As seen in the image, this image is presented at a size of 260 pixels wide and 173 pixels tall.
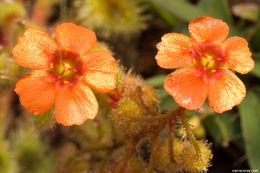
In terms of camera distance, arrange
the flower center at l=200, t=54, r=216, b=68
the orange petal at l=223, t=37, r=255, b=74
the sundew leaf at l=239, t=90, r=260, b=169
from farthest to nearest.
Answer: the sundew leaf at l=239, t=90, r=260, b=169 < the flower center at l=200, t=54, r=216, b=68 < the orange petal at l=223, t=37, r=255, b=74

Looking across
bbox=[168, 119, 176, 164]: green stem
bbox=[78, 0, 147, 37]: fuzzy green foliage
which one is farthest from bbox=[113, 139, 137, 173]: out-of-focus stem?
bbox=[78, 0, 147, 37]: fuzzy green foliage

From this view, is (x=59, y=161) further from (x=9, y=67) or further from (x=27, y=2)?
(x=27, y=2)

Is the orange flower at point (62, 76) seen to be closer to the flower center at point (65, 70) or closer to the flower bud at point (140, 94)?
the flower center at point (65, 70)

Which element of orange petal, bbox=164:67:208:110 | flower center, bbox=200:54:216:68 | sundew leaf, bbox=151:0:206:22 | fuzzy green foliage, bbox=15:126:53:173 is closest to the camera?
orange petal, bbox=164:67:208:110

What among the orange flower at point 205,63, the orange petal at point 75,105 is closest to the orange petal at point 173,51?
the orange flower at point 205,63

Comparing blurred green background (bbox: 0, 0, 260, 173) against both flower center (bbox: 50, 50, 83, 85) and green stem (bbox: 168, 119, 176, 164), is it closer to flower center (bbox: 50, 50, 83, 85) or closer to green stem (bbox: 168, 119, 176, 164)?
flower center (bbox: 50, 50, 83, 85)

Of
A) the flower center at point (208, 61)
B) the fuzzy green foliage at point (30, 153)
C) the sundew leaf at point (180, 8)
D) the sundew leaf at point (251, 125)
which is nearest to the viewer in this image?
the flower center at point (208, 61)
